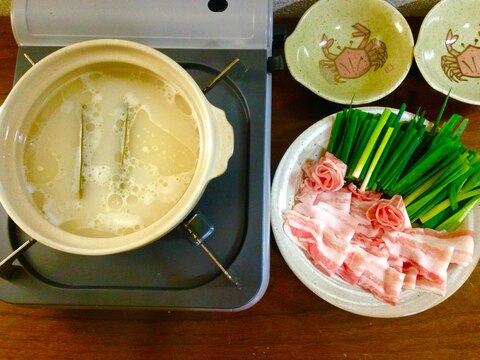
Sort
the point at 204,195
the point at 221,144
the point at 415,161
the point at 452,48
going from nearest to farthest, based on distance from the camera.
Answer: the point at 221,144 < the point at 204,195 < the point at 415,161 < the point at 452,48

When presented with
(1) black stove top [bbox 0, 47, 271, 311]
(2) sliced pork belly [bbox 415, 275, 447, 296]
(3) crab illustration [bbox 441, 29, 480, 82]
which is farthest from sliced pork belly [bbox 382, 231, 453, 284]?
(3) crab illustration [bbox 441, 29, 480, 82]

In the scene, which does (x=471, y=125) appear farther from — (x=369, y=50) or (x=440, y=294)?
(x=440, y=294)

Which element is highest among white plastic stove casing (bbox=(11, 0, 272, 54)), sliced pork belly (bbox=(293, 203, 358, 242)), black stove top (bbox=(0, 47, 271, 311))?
white plastic stove casing (bbox=(11, 0, 272, 54))

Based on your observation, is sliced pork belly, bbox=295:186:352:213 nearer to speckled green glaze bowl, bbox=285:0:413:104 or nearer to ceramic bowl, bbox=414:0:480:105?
speckled green glaze bowl, bbox=285:0:413:104

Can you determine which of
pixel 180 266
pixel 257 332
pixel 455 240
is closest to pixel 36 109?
pixel 180 266

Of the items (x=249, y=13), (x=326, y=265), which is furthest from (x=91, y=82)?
(x=326, y=265)

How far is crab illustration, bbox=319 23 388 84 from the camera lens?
1.19 m

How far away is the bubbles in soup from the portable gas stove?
10 cm

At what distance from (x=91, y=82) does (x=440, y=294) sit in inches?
34.2

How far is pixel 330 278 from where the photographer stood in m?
1.00

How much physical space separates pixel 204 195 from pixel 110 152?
0.20 m

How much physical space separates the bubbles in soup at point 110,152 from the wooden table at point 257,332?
0.31m

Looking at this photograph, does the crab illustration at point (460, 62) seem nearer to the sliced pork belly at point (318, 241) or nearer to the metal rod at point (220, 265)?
the sliced pork belly at point (318, 241)

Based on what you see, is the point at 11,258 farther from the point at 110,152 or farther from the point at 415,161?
the point at 415,161
